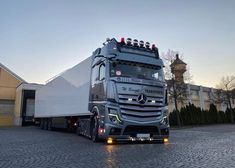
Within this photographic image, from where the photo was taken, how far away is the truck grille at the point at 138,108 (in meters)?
11.0

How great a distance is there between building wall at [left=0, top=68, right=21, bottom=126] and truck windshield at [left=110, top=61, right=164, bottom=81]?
117 ft

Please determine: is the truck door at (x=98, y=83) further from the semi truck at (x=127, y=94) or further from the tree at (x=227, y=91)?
the tree at (x=227, y=91)

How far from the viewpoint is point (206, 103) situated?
49.4 meters

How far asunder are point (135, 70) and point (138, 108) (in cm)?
155

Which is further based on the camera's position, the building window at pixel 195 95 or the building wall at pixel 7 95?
the building window at pixel 195 95

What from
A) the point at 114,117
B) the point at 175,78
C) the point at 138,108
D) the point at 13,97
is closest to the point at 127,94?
the point at 138,108

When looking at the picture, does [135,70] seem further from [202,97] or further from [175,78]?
[202,97]

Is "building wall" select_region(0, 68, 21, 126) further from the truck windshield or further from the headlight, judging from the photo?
the headlight

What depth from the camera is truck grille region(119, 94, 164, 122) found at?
10977 millimetres

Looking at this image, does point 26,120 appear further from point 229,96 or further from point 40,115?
point 229,96

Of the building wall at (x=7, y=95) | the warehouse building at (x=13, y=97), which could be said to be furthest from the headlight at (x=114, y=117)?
the building wall at (x=7, y=95)

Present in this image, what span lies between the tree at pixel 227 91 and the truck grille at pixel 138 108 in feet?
125

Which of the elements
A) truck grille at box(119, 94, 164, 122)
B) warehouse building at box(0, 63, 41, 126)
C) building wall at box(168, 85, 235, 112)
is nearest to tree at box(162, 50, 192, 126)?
building wall at box(168, 85, 235, 112)

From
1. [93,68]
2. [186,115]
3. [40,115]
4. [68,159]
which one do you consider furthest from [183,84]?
[68,159]
